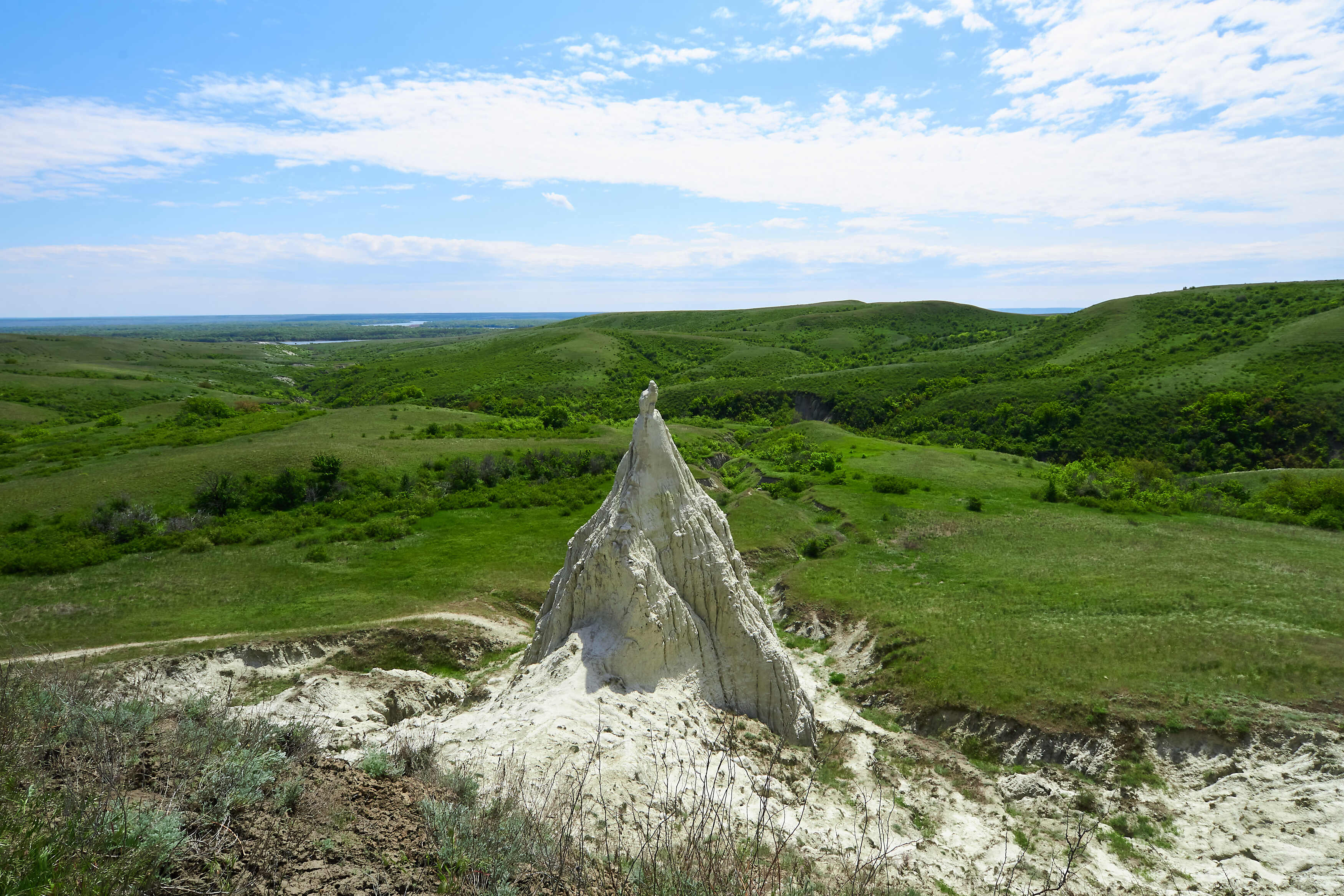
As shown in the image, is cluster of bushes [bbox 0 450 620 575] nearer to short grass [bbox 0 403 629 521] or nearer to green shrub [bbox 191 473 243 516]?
green shrub [bbox 191 473 243 516]

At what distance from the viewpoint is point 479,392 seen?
365ft

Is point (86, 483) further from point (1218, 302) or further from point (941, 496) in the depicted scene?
point (1218, 302)

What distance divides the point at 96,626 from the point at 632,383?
108m

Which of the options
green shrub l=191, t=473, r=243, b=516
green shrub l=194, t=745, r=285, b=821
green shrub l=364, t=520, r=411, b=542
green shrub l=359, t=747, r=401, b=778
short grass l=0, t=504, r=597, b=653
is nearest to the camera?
green shrub l=194, t=745, r=285, b=821

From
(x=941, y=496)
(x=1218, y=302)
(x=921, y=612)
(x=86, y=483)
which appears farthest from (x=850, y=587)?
(x=1218, y=302)

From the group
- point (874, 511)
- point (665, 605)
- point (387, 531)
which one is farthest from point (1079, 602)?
point (387, 531)

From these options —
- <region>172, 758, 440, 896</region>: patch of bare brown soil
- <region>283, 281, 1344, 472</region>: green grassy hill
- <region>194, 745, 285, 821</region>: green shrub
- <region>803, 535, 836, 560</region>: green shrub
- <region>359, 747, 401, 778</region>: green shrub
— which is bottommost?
<region>803, 535, 836, 560</region>: green shrub

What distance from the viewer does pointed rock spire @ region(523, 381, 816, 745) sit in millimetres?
15742

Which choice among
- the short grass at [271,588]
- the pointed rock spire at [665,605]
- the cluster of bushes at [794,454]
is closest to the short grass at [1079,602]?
the pointed rock spire at [665,605]

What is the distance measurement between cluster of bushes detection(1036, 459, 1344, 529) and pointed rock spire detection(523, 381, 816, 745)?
38785 millimetres

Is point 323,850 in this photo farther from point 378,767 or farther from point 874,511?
point 874,511

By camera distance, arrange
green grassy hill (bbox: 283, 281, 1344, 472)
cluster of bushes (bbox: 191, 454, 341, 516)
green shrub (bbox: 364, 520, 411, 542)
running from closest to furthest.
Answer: green shrub (bbox: 364, 520, 411, 542)
cluster of bushes (bbox: 191, 454, 341, 516)
green grassy hill (bbox: 283, 281, 1344, 472)

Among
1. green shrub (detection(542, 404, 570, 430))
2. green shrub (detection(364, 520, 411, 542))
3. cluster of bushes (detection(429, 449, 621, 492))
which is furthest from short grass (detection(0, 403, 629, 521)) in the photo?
green shrub (detection(364, 520, 411, 542))

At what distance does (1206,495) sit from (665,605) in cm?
4990
